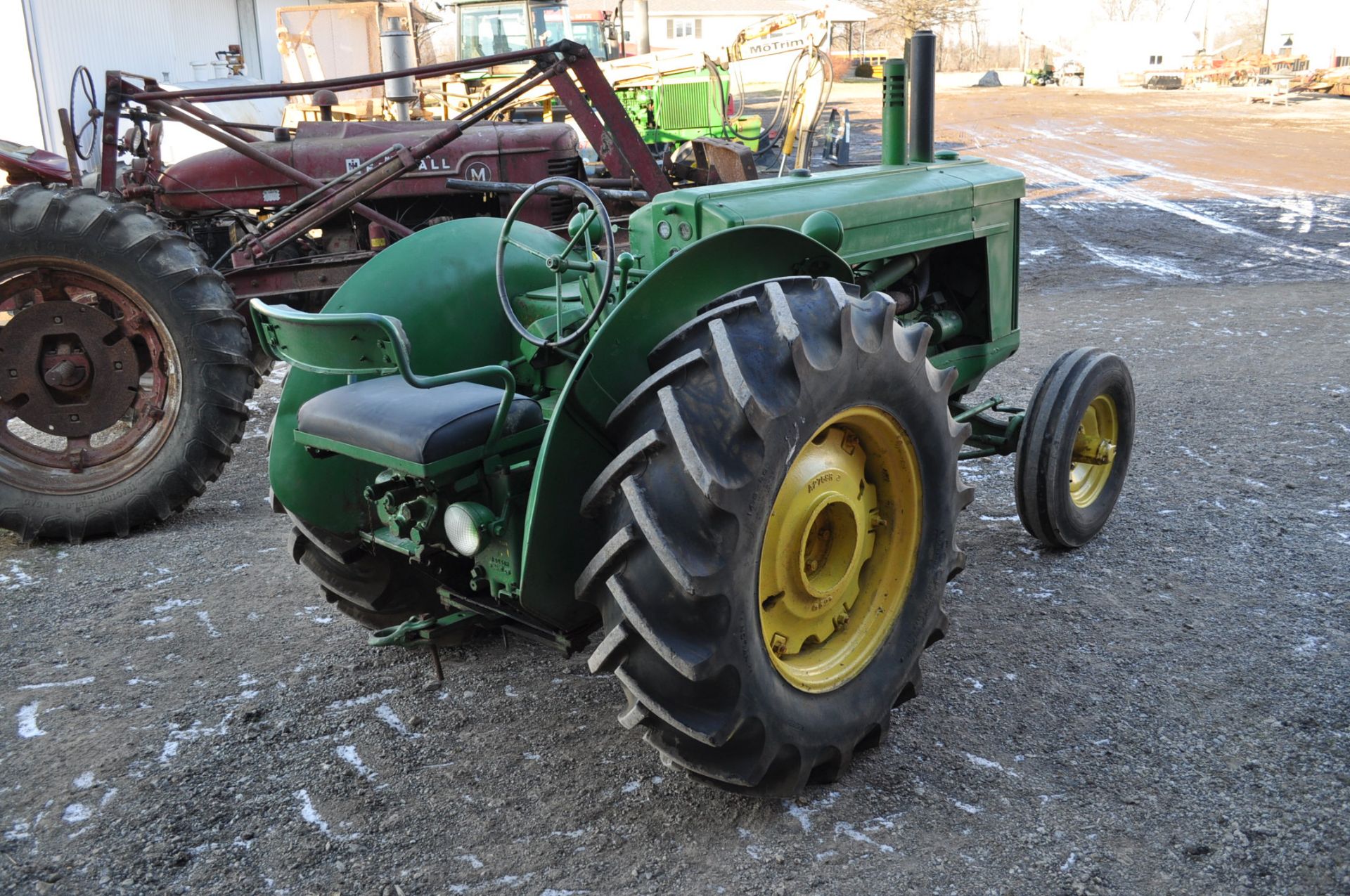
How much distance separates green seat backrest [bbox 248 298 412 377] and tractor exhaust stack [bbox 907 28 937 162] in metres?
2.29

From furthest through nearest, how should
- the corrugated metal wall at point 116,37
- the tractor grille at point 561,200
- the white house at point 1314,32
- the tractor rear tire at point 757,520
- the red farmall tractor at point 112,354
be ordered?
the white house at point 1314,32 < the corrugated metal wall at point 116,37 < the tractor grille at point 561,200 < the red farmall tractor at point 112,354 < the tractor rear tire at point 757,520

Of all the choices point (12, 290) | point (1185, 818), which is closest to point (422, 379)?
point (1185, 818)

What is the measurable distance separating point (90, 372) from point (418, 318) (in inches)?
91.1

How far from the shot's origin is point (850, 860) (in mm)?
2334

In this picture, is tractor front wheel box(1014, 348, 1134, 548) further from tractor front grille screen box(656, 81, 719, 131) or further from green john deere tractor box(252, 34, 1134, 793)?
tractor front grille screen box(656, 81, 719, 131)

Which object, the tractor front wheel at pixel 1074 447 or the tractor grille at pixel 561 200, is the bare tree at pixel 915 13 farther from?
the tractor front wheel at pixel 1074 447

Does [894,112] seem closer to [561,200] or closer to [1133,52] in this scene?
[561,200]

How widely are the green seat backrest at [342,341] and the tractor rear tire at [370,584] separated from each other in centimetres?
72

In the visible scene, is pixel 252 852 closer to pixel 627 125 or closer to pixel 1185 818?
pixel 1185 818

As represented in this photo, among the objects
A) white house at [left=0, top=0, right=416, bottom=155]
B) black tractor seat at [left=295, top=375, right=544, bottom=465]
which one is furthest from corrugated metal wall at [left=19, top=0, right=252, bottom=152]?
black tractor seat at [left=295, top=375, right=544, bottom=465]

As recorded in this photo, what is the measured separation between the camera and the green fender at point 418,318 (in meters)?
2.83

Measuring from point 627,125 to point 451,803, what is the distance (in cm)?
475

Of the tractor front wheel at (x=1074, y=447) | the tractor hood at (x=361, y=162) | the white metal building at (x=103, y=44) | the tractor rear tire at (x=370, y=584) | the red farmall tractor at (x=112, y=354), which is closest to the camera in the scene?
the tractor rear tire at (x=370, y=584)

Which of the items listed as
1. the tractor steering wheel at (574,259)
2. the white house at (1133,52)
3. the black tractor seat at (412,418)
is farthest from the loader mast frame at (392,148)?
the white house at (1133,52)
